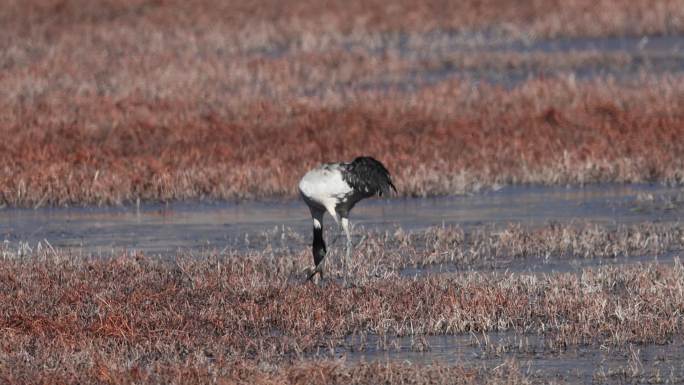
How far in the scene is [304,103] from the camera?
68.5ft

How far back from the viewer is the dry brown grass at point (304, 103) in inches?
650

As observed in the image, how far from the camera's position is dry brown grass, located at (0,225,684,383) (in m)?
7.97

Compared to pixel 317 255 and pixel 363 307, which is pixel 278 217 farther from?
pixel 363 307

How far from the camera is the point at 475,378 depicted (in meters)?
7.84

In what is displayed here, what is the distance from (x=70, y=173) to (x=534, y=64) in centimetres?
1218

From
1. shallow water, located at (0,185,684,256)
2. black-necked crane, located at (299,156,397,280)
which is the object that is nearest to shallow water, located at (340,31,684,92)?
shallow water, located at (0,185,684,256)

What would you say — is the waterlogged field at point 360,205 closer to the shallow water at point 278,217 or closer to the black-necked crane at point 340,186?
the shallow water at point 278,217

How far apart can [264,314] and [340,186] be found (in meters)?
2.29

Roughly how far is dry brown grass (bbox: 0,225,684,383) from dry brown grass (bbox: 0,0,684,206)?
16.3ft

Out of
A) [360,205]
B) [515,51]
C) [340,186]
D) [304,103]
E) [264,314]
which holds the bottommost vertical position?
[360,205]

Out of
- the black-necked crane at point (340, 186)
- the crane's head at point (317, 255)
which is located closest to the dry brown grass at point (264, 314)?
the crane's head at point (317, 255)

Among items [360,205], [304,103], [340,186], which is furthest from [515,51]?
[340,186]

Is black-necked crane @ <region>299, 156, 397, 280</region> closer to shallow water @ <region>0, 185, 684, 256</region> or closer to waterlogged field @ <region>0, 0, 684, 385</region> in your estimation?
waterlogged field @ <region>0, 0, 684, 385</region>

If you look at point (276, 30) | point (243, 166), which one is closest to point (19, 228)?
point (243, 166)
